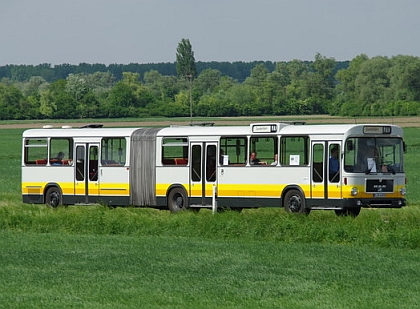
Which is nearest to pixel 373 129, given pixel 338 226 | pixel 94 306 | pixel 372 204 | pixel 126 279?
pixel 372 204

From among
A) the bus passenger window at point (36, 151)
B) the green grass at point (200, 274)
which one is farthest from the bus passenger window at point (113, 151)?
the green grass at point (200, 274)

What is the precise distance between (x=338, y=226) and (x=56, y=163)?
43.5 feet

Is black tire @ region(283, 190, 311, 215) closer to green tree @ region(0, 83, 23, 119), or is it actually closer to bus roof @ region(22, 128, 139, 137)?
bus roof @ region(22, 128, 139, 137)

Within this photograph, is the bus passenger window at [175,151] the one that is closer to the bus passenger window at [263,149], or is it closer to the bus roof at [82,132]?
the bus roof at [82,132]

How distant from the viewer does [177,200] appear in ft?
106

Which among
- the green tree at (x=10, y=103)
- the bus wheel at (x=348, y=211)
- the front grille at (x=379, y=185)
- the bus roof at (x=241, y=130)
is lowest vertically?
the bus wheel at (x=348, y=211)

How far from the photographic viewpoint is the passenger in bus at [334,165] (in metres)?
28.5

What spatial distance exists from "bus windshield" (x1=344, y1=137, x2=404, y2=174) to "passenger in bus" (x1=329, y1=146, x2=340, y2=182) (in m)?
0.26

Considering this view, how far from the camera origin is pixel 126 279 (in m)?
16.9

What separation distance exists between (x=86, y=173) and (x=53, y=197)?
60.4 inches

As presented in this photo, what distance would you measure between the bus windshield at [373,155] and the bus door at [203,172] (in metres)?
4.54

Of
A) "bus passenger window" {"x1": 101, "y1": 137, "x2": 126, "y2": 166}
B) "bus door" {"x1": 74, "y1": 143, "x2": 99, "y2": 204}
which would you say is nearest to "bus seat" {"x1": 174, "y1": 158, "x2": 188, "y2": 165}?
"bus passenger window" {"x1": 101, "y1": 137, "x2": 126, "y2": 166}

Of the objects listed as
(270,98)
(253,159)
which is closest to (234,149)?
(253,159)

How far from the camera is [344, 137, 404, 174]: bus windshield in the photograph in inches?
1119
